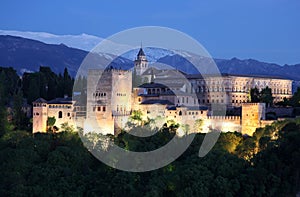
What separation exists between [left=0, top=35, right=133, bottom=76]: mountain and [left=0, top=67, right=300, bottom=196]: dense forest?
280 feet

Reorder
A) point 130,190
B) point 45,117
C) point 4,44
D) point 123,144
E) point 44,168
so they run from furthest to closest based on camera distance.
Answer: point 4,44 < point 45,117 < point 123,144 < point 44,168 < point 130,190

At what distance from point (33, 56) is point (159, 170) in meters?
99.5

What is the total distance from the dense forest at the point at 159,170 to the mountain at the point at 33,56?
85317 mm

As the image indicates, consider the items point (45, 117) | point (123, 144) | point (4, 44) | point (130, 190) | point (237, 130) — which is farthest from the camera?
point (4, 44)

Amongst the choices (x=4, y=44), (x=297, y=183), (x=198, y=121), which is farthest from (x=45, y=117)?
(x=4, y=44)

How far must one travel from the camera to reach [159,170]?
83.4ft

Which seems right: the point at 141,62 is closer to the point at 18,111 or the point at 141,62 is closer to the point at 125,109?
the point at 125,109

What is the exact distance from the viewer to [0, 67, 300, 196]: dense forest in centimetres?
2308

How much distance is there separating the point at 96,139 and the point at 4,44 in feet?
328

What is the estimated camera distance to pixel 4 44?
122750 mm

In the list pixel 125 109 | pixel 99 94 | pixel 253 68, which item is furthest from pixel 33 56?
pixel 99 94

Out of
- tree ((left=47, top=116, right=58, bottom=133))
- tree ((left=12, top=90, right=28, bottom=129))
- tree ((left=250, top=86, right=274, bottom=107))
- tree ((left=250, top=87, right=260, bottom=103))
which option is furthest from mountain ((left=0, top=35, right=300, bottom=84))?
tree ((left=47, top=116, right=58, bottom=133))

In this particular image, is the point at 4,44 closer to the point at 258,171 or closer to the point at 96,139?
the point at 96,139

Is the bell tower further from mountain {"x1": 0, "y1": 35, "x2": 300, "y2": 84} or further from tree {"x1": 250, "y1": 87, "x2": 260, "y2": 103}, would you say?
mountain {"x1": 0, "y1": 35, "x2": 300, "y2": 84}
